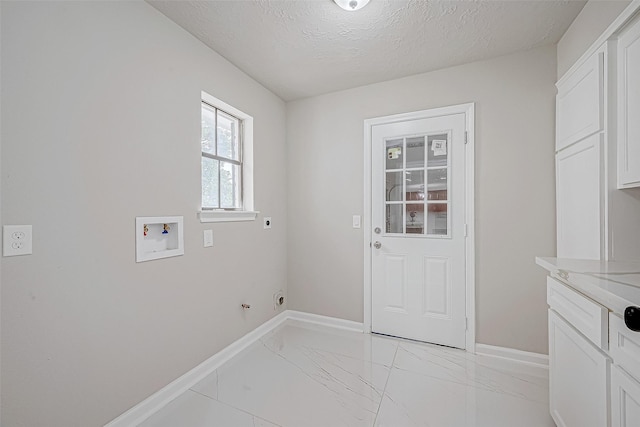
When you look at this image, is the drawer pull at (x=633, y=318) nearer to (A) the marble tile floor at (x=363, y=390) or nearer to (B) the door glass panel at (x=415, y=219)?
(A) the marble tile floor at (x=363, y=390)

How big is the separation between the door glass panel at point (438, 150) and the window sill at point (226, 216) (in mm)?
1690

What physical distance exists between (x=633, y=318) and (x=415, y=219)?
1768 millimetres

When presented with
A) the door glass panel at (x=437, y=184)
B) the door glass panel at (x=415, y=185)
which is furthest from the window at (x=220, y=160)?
the door glass panel at (x=437, y=184)

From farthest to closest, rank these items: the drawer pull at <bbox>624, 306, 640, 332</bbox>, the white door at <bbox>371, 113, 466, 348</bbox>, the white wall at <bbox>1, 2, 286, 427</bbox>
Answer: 1. the white door at <bbox>371, 113, 466, 348</bbox>
2. the white wall at <bbox>1, 2, 286, 427</bbox>
3. the drawer pull at <bbox>624, 306, 640, 332</bbox>

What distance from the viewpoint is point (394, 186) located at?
2.61m

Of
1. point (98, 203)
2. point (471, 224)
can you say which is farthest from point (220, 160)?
point (471, 224)

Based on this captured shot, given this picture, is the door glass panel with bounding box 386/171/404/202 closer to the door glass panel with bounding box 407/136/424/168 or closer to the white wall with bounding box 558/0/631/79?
the door glass panel with bounding box 407/136/424/168

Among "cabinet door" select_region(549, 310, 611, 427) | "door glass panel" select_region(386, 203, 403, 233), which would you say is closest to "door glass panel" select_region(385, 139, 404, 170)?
"door glass panel" select_region(386, 203, 403, 233)

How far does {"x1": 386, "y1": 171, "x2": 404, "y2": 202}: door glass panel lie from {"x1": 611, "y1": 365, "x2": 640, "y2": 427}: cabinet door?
181cm

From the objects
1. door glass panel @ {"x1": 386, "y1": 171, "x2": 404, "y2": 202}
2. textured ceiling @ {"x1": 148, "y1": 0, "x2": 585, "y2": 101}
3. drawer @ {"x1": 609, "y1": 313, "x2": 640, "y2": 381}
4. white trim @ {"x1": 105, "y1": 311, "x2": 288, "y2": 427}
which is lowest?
white trim @ {"x1": 105, "y1": 311, "x2": 288, "y2": 427}

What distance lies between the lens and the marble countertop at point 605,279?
85cm

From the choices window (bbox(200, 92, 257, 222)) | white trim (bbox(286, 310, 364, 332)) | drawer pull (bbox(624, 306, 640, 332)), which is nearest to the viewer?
drawer pull (bbox(624, 306, 640, 332))

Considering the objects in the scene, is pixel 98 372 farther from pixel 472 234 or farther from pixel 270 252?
pixel 472 234

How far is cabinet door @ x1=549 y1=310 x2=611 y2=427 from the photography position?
103cm
